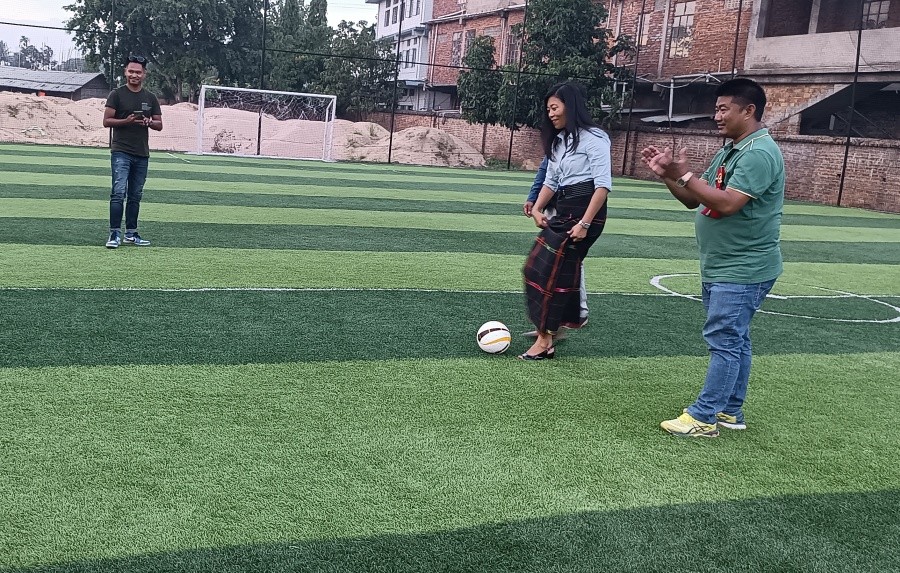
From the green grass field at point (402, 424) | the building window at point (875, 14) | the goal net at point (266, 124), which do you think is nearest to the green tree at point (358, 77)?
the goal net at point (266, 124)

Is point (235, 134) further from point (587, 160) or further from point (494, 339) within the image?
point (587, 160)

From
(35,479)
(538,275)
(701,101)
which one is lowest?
(35,479)

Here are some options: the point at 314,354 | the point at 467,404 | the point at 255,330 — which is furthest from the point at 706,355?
the point at 255,330

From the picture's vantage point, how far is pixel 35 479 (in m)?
4.05

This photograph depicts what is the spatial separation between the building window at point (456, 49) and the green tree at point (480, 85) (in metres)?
14.5

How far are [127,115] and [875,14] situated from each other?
2648cm

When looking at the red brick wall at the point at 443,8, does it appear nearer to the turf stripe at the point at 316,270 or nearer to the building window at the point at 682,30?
the building window at the point at 682,30

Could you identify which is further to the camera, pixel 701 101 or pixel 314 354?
pixel 701 101

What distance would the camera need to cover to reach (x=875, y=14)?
29.0 meters

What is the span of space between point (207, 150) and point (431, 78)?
2039cm

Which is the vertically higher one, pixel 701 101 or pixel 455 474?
pixel 701 101

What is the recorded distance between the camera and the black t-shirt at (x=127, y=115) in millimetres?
10211

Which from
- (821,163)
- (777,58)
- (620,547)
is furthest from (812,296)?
(777,58)

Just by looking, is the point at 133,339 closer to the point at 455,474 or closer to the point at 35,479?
the point at 35,479
